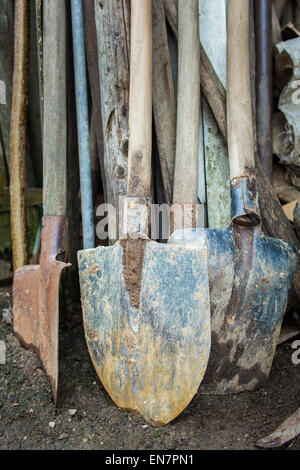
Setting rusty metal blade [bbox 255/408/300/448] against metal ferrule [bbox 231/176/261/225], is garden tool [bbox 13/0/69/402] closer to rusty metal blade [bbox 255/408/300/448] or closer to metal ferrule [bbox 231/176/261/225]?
metal ferrule [bbox 231/176/261/225]

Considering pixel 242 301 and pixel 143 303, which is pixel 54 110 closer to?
pixel 143 303

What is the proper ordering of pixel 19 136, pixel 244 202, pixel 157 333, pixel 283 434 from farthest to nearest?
pixel 19 136, pixel 244 202, pixel 157 333, pixel 283 434

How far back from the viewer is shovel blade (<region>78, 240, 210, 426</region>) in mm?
1173

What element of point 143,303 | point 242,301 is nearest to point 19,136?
point 143,303

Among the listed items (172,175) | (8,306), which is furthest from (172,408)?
(8,306)

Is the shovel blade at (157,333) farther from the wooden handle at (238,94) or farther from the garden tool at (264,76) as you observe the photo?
the garden tool at (264,76)

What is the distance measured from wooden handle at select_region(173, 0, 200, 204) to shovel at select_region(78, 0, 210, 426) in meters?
0.16

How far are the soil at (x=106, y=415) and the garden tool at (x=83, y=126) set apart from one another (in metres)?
0.58

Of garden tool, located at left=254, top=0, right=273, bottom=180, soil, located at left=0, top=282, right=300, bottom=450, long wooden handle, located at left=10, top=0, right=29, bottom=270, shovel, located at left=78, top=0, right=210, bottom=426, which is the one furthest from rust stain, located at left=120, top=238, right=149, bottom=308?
garden tool, located at left=254, top=0, right=273, bottom=180

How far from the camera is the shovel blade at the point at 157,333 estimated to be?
117 cm

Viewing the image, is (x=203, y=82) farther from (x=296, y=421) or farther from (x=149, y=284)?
(x=296, y=421)

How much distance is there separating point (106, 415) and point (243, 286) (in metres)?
0.65

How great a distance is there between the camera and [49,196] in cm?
153
